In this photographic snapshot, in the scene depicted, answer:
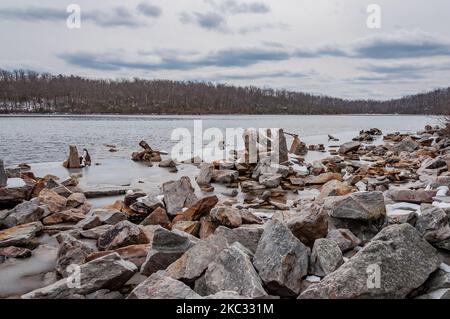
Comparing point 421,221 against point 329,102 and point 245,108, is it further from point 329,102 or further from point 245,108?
point 329,102

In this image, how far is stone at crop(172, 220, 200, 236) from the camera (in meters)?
6.73

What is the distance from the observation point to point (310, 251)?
5.07 metres

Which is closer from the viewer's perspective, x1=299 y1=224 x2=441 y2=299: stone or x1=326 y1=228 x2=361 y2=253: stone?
x1=299 y1=224 x2=441 y2=299: stone

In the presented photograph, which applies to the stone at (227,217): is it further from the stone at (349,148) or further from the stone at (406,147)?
the stone at (406,147)

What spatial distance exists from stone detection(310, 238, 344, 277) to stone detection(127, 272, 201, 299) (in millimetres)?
1583

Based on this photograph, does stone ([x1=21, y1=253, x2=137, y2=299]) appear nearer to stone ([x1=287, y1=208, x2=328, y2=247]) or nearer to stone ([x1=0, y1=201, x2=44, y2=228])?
stone ([x1=287, y1=208, x2=328, y2=247])

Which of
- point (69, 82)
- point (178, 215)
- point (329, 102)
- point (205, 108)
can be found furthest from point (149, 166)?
point (329, 102)

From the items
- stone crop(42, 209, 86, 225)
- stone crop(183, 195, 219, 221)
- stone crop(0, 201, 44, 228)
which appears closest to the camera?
stone crop(0, 201, 44, 228)

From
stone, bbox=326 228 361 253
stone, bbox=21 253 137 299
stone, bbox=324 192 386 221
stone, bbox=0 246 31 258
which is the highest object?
stone, bbox=324 192 386 221

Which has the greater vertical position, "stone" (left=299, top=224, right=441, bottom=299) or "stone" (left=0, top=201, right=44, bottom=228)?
"stone" (left=299, top=224, right=441, bottom=299)

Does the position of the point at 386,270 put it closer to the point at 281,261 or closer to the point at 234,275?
the point at 281,261

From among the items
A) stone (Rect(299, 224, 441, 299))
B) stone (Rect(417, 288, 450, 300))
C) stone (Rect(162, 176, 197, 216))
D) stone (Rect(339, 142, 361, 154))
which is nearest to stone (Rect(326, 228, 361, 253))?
stone (Rect(299, 224, 441, 299))
